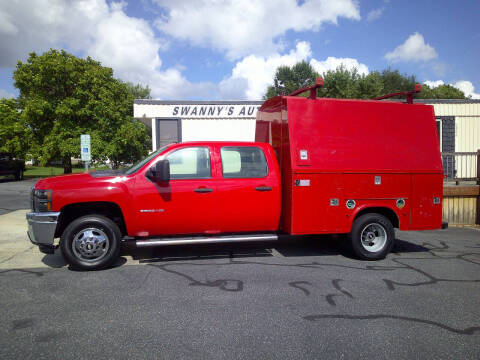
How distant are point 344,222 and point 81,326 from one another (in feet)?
13.3

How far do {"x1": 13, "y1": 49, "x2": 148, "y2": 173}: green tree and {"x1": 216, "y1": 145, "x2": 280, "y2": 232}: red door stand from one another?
2118 cm

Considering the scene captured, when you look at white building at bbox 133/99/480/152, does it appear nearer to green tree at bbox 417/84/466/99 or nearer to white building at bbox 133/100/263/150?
white building at bbox 133/100/263/150

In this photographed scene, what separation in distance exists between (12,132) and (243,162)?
29.6m

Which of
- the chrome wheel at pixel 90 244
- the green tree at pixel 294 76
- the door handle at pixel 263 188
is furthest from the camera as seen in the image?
the green tree at pixel 294 76

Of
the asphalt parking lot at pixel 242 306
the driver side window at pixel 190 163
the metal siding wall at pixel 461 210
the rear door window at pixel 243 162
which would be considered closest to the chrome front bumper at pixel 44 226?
the asphalt parking lot at pixel 242 306

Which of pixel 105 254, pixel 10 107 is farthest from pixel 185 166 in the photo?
pixel 10 107

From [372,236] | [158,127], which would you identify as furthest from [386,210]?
[158,127]

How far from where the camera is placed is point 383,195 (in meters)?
5.76

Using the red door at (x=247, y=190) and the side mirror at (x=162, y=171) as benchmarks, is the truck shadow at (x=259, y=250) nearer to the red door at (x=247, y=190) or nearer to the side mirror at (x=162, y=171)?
the red door at (x=247, y=190)

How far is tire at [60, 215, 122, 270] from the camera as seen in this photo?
16.4 feet

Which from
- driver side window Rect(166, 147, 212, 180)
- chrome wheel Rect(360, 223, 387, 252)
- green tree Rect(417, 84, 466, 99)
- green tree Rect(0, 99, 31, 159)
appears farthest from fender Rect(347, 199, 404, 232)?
green tree Rect(417, 84, 466, 99)

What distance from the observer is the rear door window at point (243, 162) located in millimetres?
5551

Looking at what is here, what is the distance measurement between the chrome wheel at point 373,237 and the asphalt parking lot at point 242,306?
31 centimetres

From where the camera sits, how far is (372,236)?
19.4ft
